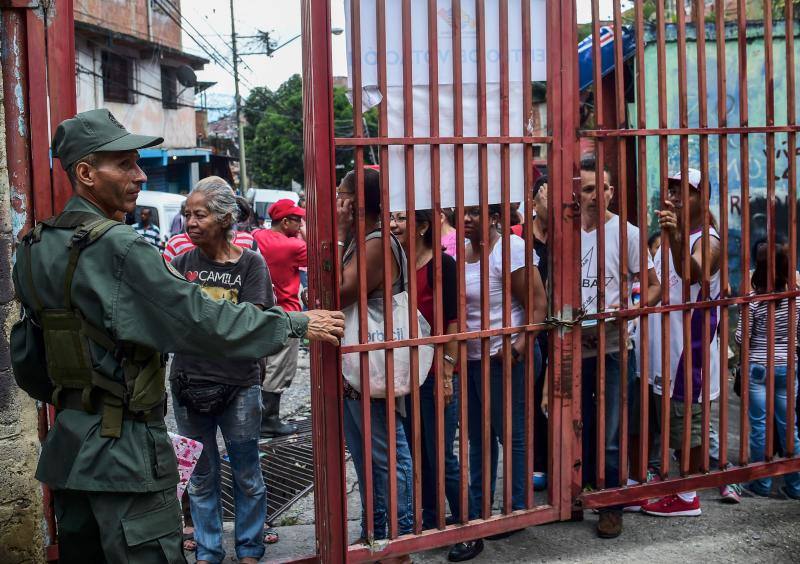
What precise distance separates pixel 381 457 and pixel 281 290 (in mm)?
2782

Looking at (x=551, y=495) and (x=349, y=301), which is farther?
(x=551, y=495)

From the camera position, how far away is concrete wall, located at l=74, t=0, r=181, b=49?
24438 millimetres

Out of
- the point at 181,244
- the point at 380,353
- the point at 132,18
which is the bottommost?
the point at 380,353

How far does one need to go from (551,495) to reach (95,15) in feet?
80.1

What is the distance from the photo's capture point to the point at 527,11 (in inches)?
141

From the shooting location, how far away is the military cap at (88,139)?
Result: 2.81m

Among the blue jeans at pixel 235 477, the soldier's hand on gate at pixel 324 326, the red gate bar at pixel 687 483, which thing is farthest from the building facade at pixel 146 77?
the soldier's hand on gate at pixel 324 326

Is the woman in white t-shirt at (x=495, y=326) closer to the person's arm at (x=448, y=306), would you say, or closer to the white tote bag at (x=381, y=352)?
the person's arm at (x=448, y=306)

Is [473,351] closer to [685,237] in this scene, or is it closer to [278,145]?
[685,237]

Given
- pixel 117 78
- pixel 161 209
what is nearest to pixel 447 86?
pixel 161 209

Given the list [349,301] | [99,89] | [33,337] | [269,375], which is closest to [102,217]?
[33,337]

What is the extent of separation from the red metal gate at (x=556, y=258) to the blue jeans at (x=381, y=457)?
0.40 ft

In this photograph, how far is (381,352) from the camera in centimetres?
352

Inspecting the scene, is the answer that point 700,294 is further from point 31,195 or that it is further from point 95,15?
point 95,15
